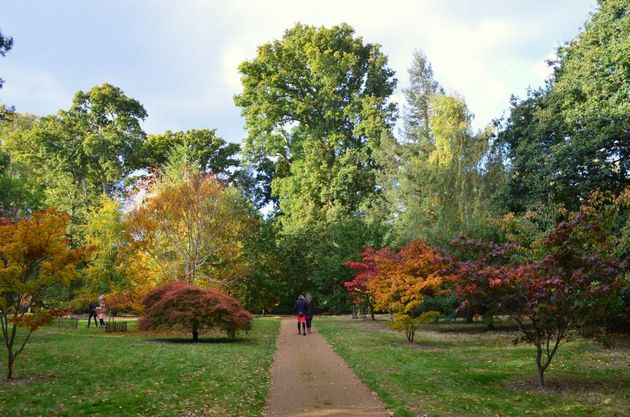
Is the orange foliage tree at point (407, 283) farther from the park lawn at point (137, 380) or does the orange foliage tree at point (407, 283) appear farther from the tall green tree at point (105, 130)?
the tall green tree at point (105, 130)

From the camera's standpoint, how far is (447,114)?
26.3m

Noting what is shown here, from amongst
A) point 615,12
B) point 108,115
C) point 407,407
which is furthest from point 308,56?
point 407,407

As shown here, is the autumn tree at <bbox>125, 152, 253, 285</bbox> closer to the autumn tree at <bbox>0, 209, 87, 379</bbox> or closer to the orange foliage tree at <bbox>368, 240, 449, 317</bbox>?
the orange foliage tree at <bbox>368, 240, 449, 317</bbox>

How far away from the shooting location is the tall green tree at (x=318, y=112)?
1366 inches

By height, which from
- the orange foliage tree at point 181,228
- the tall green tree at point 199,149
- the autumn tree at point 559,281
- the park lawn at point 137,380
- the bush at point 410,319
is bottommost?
the park lawn at point 137,380

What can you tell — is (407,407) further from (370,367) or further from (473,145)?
(473,145)

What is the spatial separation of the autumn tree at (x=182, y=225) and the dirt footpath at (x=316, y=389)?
1148 centimetres

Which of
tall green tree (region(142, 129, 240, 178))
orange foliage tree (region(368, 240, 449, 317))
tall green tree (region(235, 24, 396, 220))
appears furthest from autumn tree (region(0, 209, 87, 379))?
tall green tree (region(142, 129, 240, 178))

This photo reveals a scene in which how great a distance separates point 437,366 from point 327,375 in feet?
9.09

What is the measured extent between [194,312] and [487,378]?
9.28m

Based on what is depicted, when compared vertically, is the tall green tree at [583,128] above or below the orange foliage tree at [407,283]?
above

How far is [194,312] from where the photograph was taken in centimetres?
1492

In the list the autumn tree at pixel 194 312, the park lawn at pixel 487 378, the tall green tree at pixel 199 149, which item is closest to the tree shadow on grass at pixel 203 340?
the autumn tree at pixel 194 312

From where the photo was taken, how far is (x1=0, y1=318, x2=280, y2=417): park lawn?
21.8 ft
